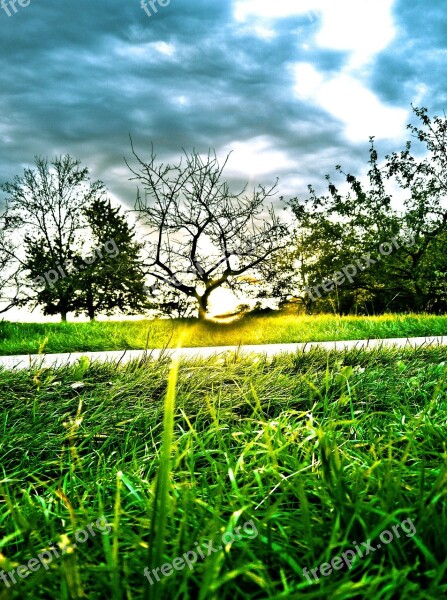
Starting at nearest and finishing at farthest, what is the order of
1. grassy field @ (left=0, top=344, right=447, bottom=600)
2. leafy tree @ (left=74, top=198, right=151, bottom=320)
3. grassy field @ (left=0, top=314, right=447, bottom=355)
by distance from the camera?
grassy field @ (left=0, top=344, right=447, bottom=600)
grassy field @ (left=0, top=314, right=447, bottom=355)
leafy tree @ (left=74, top=198, right=151, bottom=320)

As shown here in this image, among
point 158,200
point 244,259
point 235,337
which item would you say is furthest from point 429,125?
point 235,337

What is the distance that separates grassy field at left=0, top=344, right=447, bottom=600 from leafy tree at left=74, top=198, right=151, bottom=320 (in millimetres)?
9064

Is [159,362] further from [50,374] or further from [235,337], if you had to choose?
[235,337]

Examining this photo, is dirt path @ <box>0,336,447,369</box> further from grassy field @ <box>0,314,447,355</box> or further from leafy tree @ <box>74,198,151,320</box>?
leafy tree @ <box>74,198,151,320</box>

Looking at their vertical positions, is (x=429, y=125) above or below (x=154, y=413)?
above

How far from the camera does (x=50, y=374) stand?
3604 millimetres

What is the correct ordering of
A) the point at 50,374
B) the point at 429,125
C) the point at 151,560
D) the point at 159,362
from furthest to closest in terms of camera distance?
the point at 429,125 < the point at 159,362 < the point at 50,374 < the point at 151,560

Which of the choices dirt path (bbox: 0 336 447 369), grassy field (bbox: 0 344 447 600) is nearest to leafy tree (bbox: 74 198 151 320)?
dirt path (bbox: 0 336 447 369)

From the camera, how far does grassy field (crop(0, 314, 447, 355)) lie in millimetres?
7004

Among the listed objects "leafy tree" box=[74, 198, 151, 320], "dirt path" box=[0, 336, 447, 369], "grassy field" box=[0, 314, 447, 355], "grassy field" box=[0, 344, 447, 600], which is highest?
"leafy tree" box=[74, 198, 151, 320]

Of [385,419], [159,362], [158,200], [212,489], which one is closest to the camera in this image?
[212,489]

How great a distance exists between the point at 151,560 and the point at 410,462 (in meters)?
1.55

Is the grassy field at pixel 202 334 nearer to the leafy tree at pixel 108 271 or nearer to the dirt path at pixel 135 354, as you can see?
the dirt path at pixel 135 354

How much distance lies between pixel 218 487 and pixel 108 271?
12.1m
